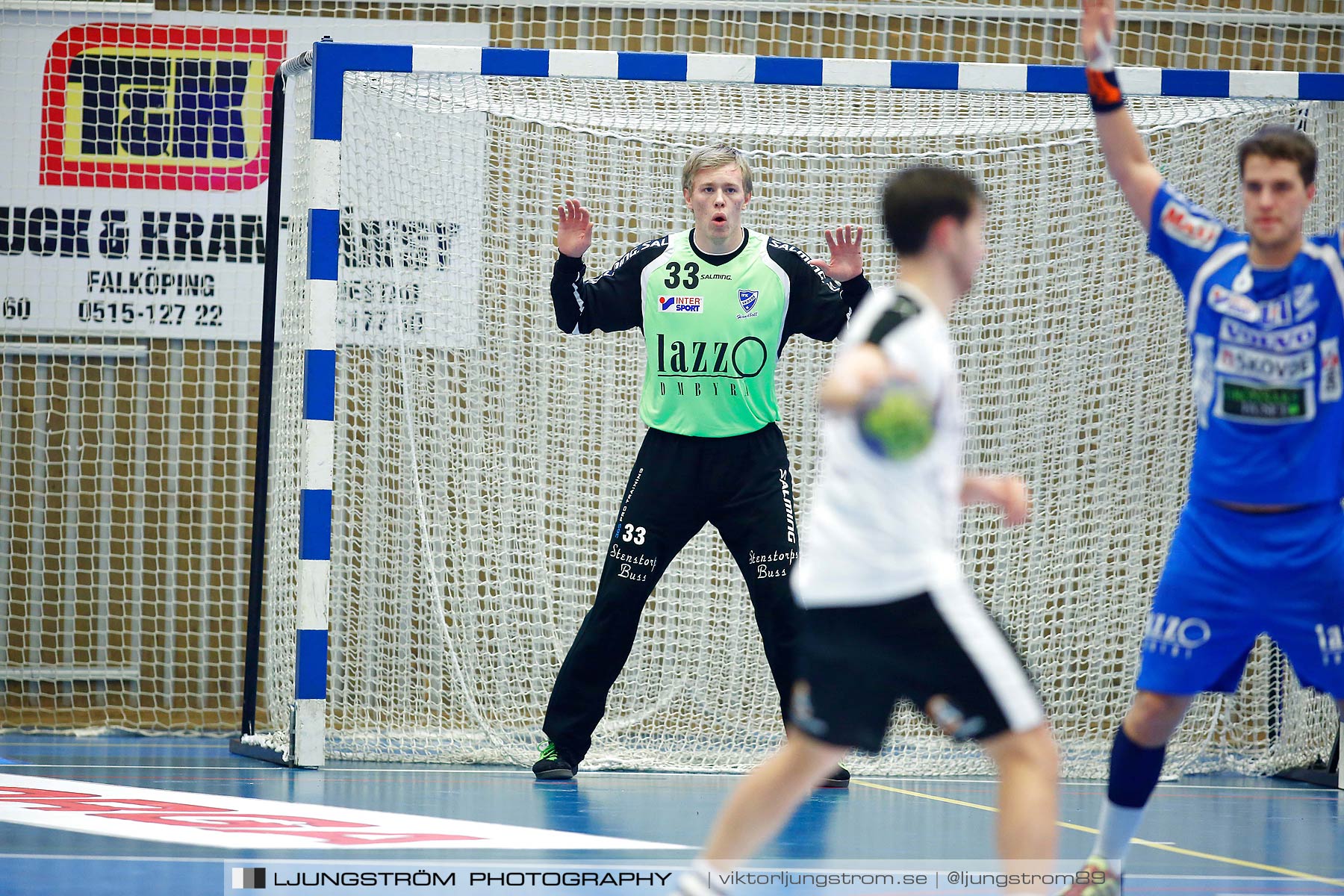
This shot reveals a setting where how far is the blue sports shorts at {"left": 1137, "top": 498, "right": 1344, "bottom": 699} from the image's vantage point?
334cm

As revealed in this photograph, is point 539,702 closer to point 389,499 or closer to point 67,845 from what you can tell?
point 389,499

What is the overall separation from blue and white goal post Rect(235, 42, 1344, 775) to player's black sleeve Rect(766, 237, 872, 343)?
1.47 meters

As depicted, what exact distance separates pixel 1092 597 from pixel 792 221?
2329 millimetres

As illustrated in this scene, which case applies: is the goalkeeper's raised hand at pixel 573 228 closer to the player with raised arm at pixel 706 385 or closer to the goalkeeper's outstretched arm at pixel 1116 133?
the player with raised arm at pixel 706 385

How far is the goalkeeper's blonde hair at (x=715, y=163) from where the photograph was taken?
542 cm

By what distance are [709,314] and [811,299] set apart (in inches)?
15.0

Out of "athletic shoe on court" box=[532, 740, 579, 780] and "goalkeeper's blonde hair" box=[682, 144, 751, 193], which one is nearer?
"goalkeeper's blonde hair" box=[682, 144, 751, 193]

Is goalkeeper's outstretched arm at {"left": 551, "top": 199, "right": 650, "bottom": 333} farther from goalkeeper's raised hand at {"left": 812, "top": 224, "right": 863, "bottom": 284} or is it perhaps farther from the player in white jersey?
the player in white jersey

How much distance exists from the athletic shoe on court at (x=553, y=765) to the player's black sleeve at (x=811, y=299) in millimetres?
1778

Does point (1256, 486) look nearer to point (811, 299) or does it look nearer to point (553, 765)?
point (811, 299)

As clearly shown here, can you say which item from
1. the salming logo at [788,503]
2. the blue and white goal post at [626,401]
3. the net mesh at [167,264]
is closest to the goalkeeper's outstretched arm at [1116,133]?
the salming logo at [788,503]

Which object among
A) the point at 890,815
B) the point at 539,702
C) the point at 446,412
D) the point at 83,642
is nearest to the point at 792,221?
the point at 446,412

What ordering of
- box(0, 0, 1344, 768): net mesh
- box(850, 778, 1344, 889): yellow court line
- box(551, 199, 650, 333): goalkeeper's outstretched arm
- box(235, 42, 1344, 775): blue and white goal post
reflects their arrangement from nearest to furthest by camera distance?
box(850, 778, 1344, 889): yellow court line < box(551, 199, 650, 333): goalkeeper's outstretched arm < box(235, 42, 1344, 775): blue and white goal post < box(0, 0, 1344, 768): net mesh

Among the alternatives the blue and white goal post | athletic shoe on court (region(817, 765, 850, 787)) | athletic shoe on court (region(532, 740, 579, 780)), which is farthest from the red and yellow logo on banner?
athletic shoe on court (region(817, 765, 850, 787))
